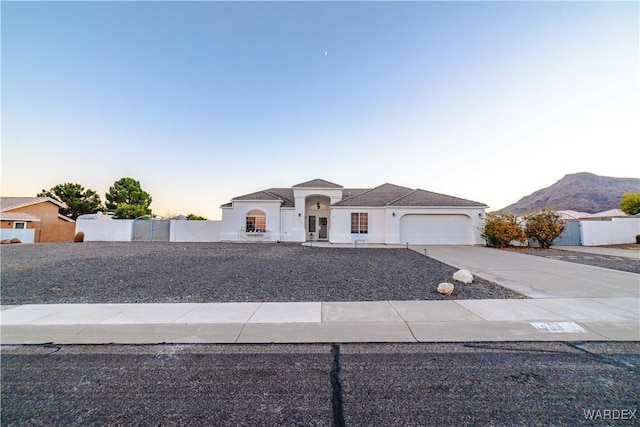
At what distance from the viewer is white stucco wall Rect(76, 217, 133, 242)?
76.9ft

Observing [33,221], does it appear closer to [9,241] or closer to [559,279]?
[9,241]

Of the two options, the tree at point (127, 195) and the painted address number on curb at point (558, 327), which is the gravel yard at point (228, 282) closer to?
the painted address number on curb at point (558, 327)

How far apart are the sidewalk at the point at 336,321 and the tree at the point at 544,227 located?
13495 mm

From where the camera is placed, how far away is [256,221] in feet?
72.2

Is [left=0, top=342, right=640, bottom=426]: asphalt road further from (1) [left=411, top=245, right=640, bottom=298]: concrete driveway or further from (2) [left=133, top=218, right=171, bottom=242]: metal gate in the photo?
(2) [left=133, top=218, right=171, bottom=242]: metal gate

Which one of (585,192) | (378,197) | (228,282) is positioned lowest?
(228,282)

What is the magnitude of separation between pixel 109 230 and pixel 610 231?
142 ft

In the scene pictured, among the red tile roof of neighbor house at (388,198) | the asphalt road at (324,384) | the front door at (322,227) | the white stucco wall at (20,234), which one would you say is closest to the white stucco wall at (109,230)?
the white stucco wall at (20,234)

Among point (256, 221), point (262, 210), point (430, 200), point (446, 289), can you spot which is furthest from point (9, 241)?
point (430, 200)

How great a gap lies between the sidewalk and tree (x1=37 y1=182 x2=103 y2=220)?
42.7 m

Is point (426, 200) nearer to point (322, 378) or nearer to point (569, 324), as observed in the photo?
point (569, 324)

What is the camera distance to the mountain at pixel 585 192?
6631 centimetres

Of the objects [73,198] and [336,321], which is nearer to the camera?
[336,321]

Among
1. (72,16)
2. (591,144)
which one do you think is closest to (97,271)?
(72,16)
